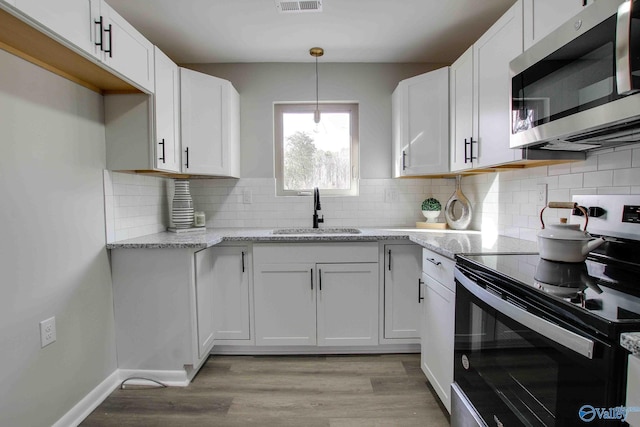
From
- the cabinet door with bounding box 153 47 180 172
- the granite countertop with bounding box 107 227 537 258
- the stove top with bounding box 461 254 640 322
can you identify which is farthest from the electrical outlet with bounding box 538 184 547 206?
the cabinet door with bounding box 153 47 180 172

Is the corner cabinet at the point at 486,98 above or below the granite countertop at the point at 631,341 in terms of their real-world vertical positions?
above

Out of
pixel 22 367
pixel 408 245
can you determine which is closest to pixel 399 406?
pixel 408 245

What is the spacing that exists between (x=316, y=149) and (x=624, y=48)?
232 cm

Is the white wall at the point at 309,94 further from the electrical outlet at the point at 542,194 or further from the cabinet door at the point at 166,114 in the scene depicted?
the electrical outlet at the point at 542,194

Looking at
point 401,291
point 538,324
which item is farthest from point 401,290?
point 538,324

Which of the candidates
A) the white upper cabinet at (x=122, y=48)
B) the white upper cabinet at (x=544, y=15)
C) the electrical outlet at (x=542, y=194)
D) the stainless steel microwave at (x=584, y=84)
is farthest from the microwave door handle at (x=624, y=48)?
the white upper cabinet at (x=122, y=48)

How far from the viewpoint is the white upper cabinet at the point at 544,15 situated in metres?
1.23

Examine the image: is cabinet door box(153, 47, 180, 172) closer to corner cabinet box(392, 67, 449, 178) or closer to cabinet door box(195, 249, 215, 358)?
cabinet door box(195, 249, 215, 358)

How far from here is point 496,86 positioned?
1.72 m

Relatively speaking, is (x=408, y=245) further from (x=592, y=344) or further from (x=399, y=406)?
(x=592, y=344)

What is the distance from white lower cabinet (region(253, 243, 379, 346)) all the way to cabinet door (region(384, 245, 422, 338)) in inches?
3.6

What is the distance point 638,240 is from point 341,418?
1552mm

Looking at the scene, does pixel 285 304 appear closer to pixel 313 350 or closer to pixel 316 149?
pixel 313 350

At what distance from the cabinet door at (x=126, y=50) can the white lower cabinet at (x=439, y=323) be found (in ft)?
6.55
